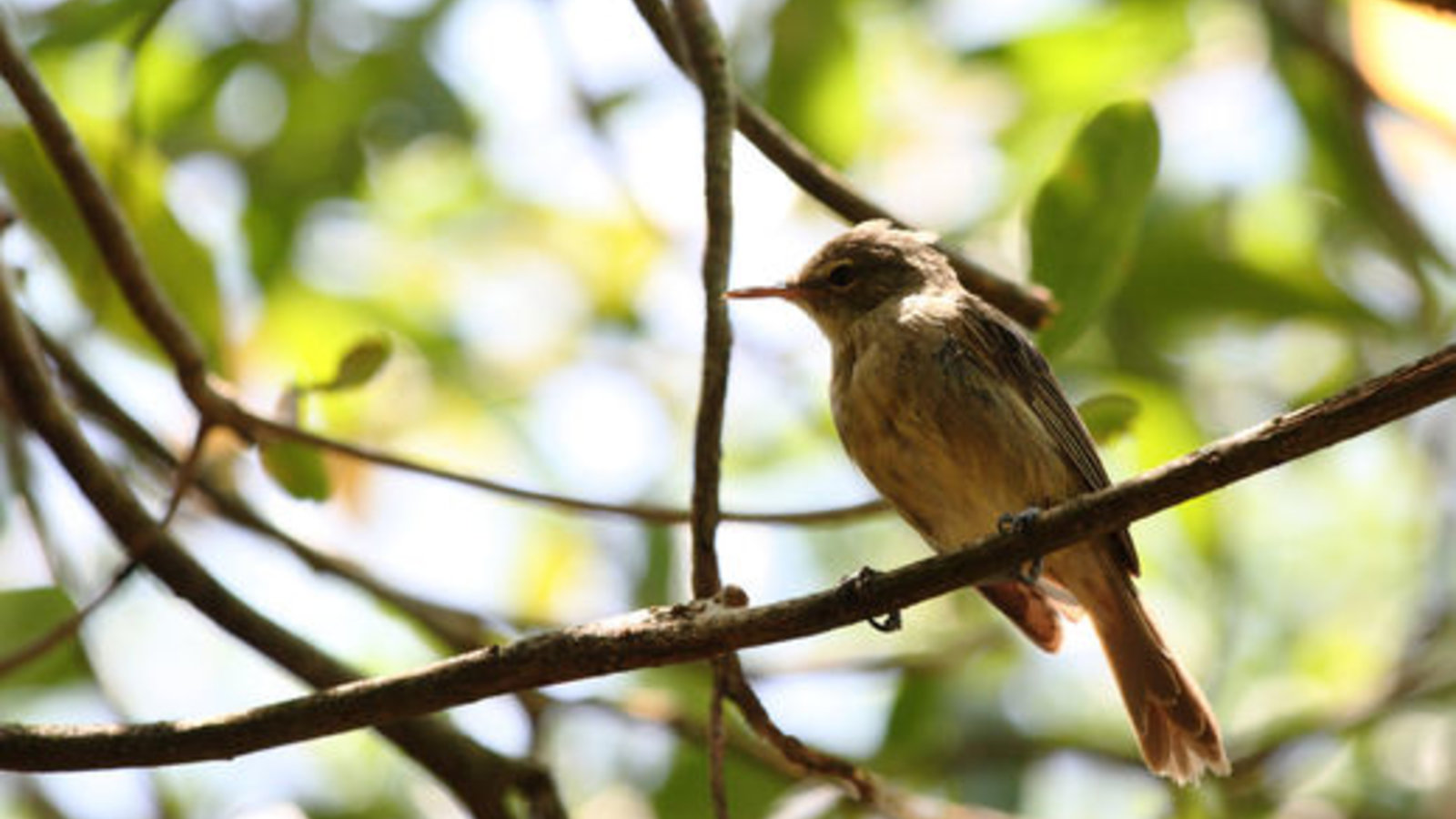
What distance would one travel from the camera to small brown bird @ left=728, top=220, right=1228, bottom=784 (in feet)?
16.0

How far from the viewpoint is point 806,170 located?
452 centimetres

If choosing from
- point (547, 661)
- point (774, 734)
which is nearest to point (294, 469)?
point (774, 734)

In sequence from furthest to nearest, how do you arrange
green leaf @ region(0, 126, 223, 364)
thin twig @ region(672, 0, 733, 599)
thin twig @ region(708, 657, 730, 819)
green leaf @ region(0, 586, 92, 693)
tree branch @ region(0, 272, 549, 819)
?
green leaf @ region(0, 126, 223, 364), green leaf @ region(0, 586, 92, 693), tree branch @ region(0, 272, 549, 819), thin twig @ region(708, 657, 730, 819), thin twig @ region(672, 0, 733, 599)

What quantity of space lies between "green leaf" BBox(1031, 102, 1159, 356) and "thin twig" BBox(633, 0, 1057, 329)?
0.08 m

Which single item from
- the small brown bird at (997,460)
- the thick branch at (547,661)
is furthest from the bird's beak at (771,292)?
the thick branch at (547,661)

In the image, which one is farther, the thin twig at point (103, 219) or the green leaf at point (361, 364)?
the green leaf at point (361, 364)

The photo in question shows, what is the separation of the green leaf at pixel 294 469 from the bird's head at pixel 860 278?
1568mm

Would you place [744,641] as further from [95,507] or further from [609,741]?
[609,741]

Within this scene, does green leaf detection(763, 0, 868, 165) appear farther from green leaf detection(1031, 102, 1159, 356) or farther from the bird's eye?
green leaf detection(1031, 102, 1159, 356)

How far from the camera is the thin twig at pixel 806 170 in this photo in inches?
171

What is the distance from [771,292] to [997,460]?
3.70 ft

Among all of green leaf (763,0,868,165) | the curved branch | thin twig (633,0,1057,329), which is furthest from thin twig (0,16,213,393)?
green leaf (763,0,868,165)

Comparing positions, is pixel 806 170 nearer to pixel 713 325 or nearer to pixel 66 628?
pixel 713 325

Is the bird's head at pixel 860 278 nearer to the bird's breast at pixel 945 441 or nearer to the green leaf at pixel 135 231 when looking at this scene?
the bird's breast at pixel 945 441
